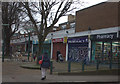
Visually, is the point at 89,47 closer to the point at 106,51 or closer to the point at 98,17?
the point at 106,51

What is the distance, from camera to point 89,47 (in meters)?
19.4

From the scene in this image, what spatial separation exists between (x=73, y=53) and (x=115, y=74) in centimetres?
985

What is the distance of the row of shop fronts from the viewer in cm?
1552

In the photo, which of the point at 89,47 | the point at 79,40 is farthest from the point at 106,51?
the point at 79,40

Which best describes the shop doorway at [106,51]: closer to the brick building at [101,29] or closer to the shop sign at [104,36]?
the brick building at [101,29]

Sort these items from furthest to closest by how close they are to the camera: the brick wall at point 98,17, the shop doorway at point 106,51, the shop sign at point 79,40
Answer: the shop sign at point 79,40 < the brick wall at point 98,17 < the shop doorway at point 106,51

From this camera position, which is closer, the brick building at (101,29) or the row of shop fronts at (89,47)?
the row of shop fronts at (89,47)

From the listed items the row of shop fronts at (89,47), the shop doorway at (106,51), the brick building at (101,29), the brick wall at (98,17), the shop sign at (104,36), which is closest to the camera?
the shop doorway at (106,51)

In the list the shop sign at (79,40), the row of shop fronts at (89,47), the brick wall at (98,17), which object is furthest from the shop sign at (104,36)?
the shop sign at (79,40)

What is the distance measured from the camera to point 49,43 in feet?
95.3

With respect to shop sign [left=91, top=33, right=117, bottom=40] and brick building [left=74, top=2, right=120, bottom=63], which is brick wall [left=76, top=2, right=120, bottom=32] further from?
shop sign [left=91, top=33, right=117, bottom=40]

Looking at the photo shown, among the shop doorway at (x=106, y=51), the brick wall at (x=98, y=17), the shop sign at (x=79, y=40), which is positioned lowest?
the shop doorway at (x=106, y=51)

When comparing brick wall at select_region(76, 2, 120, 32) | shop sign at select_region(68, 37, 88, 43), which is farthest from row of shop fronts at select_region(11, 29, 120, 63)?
brick wall at select_region(76, 2, 120, 32)

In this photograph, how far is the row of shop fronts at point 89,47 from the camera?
15516 mm
